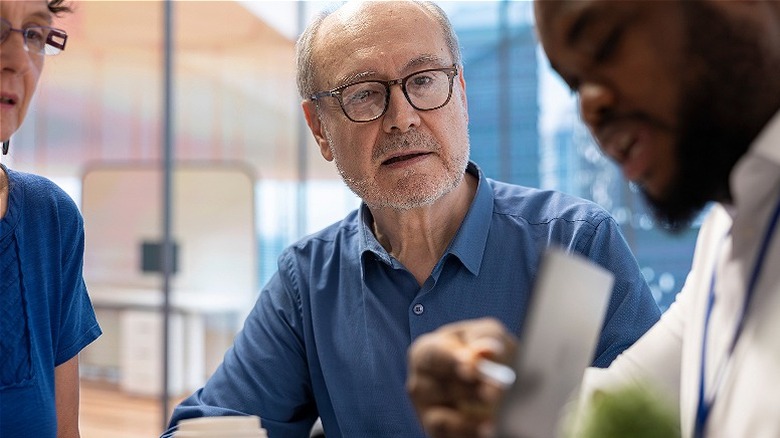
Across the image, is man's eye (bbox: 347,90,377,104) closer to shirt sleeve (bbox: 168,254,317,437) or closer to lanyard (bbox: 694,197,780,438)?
shirt sleeve (bbox: 168,254,317,437)

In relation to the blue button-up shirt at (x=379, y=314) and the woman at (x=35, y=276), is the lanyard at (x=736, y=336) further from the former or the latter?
the woman at (x=35, y=276)

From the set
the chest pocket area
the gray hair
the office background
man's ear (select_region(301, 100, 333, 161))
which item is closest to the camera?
the chest pocket area

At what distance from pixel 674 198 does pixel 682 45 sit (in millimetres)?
153

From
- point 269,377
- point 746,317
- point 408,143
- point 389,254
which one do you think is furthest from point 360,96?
point 746,317

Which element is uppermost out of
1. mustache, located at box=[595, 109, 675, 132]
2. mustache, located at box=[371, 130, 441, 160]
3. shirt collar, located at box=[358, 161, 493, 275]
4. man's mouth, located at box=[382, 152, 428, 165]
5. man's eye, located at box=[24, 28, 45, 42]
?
mustache, located at box=[595, 109, 675, 132]

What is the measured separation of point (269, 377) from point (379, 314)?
0.84 feet

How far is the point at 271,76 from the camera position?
5844 mm

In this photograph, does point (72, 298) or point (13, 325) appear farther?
point (72, 298)

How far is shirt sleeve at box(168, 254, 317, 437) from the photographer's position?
1812 mm

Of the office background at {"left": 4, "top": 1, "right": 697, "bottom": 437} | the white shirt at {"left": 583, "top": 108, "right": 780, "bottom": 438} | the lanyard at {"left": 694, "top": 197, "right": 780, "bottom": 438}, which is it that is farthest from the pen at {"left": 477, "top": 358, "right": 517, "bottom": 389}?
the office background at {"left": 4, "top": 1, "right": 697, "bottom": 437}

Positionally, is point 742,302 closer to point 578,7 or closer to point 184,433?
point 578,7

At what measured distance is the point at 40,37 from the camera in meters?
1.45

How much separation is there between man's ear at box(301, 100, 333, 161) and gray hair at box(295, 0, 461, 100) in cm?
2

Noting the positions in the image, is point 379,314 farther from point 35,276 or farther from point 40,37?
point 40,37
